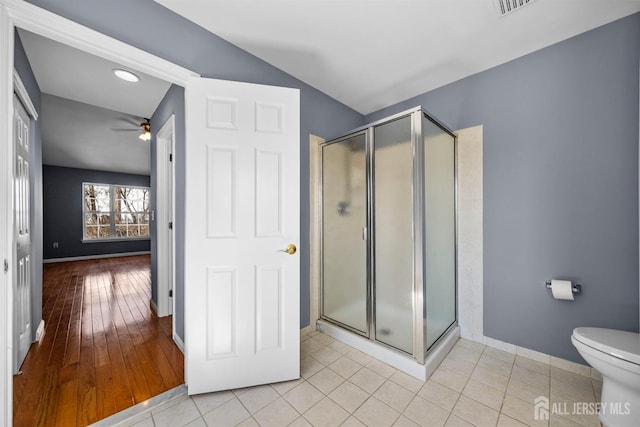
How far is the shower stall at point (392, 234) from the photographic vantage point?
1826 millimetres

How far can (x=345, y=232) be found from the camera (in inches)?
92.1

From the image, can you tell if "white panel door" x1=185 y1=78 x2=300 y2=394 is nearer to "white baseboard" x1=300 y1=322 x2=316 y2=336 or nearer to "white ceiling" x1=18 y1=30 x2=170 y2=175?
"white baseboard" x1=300 y1=322 x2=316 y2=336

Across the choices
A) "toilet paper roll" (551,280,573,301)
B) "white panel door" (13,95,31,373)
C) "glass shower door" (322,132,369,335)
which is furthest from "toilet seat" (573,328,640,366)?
"white panel door" (13,95,31,373)

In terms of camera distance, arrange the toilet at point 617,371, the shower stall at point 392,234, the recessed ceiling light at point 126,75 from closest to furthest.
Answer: the toilet at point 617,371
the shower stall at point 392,234
the recessed ceiling light at point 126,75

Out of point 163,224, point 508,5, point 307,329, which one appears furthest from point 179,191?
point 508,5

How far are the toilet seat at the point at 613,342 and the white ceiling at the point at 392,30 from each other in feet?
6.54

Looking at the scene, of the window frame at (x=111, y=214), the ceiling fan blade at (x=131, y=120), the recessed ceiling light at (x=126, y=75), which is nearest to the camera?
the recessed ceiling light at (x=126, y=75)

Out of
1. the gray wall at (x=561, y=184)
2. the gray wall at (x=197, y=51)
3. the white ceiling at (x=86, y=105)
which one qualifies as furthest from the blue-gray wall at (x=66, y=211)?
the gray wall at (x=561, y=184)

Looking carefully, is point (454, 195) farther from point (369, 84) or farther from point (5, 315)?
point (5, 315)

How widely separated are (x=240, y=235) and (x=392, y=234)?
3.86 ft

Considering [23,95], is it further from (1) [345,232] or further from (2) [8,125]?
(1) [345,232]

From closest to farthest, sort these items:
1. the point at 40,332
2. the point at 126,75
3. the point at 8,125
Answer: the point at 8,125
the point at 126,75
the point at 40,332

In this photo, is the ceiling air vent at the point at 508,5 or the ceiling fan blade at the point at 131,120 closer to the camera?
the ceiling air vent at the point at 508,5

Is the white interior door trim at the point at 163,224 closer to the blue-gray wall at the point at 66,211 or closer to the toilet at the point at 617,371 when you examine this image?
the toilet at the point at 617,371
